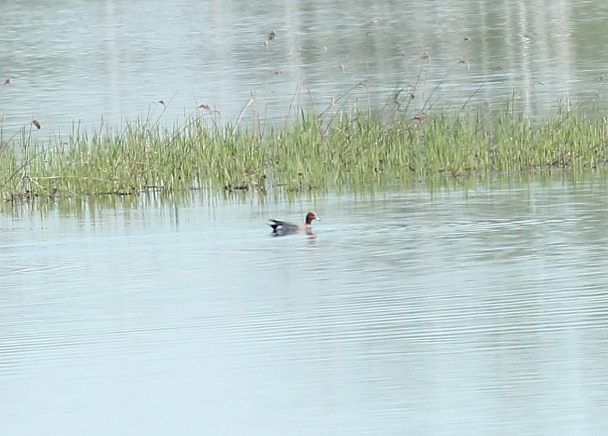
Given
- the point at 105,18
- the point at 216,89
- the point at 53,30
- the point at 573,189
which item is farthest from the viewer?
the point at 105,18

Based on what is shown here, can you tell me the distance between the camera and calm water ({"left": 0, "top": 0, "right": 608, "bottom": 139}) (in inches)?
1011

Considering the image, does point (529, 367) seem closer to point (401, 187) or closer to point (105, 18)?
point (401, 187)

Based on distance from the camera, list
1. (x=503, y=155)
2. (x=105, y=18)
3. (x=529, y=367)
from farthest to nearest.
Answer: (x=105, y=18) < (x=503, y=155) < (x=529, y=367)

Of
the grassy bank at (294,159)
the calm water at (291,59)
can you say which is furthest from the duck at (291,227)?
the grassy bank at (294,159)

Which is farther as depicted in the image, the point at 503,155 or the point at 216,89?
the point at 216,89

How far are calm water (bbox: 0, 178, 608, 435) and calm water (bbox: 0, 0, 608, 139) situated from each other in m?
3.23

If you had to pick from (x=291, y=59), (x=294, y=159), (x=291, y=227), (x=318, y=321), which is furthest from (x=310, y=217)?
(x=291, y=59)

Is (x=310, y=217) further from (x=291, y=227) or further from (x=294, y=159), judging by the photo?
(x=294, y=159)

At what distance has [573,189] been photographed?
15734 millimetres

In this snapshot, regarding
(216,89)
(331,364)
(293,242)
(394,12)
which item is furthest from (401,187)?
(394,12)

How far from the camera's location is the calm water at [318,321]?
7.60 m

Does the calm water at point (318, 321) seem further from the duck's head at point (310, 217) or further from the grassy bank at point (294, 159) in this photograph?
the grassy bank at point (294, 159)

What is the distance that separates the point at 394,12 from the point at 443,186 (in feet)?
112

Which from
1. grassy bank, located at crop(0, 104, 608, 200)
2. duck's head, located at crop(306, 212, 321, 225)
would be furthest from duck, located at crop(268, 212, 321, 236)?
grassy bank, located at crop(0, 104, 608, 200)
